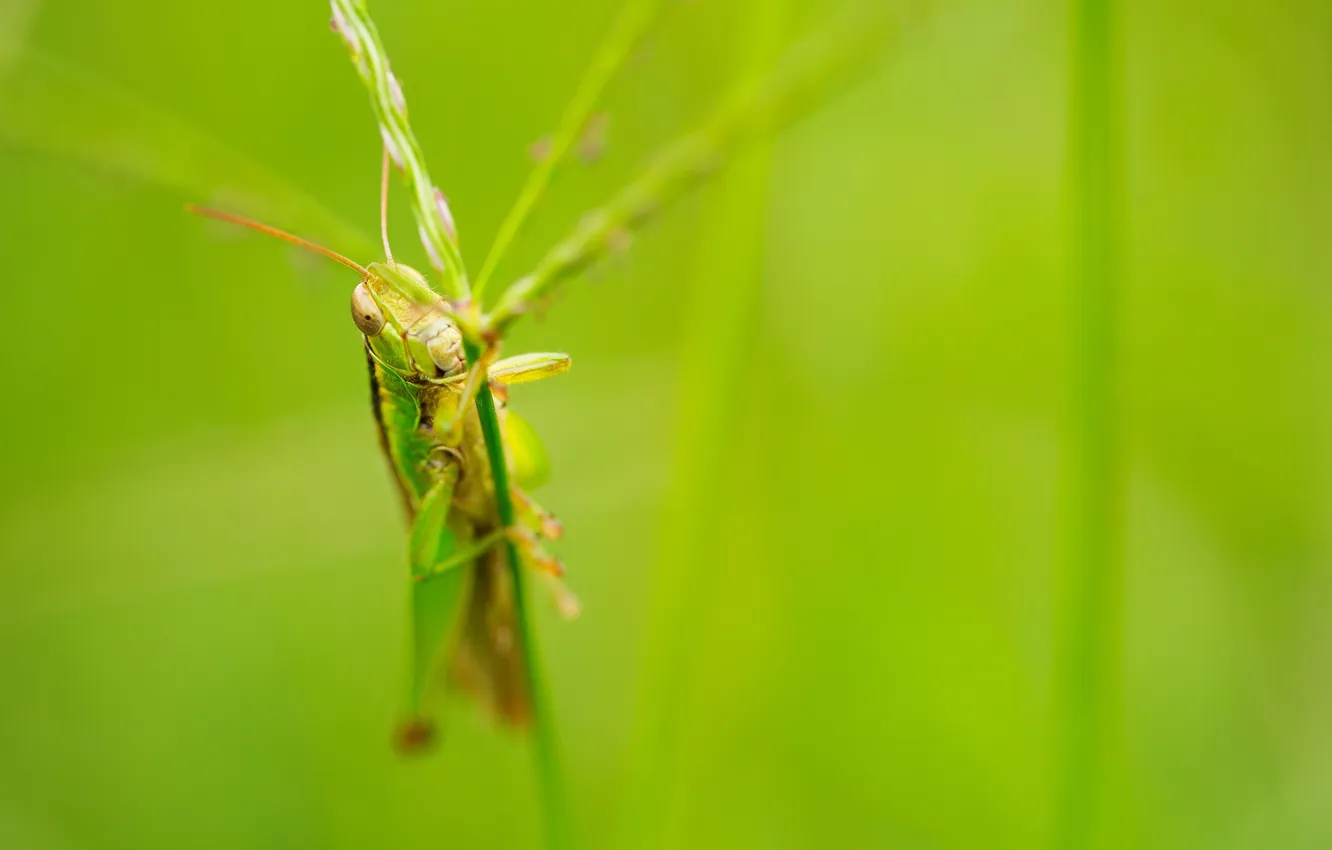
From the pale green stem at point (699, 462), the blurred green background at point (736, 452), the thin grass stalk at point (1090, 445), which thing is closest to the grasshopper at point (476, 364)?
the pale green stem at point (699, 462)

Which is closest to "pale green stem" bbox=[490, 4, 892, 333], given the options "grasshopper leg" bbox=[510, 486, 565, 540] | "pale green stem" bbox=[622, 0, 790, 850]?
"pale green stem" bbox=[622, 0, 790, 850]

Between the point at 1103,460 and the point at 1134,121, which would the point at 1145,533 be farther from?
the point at 1103,460

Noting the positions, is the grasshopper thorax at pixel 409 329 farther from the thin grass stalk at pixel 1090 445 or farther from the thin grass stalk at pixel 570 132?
the thin grass stalk at pixel 1090 445

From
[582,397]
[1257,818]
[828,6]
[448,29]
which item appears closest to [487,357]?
[582,397]

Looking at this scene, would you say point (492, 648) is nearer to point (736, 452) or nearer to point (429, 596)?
point (429, 596)

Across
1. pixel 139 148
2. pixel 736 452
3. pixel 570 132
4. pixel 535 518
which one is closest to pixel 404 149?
pixel 570 132

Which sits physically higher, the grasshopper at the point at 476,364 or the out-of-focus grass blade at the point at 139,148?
the out-of-focus grass blade at the point at 139,148
